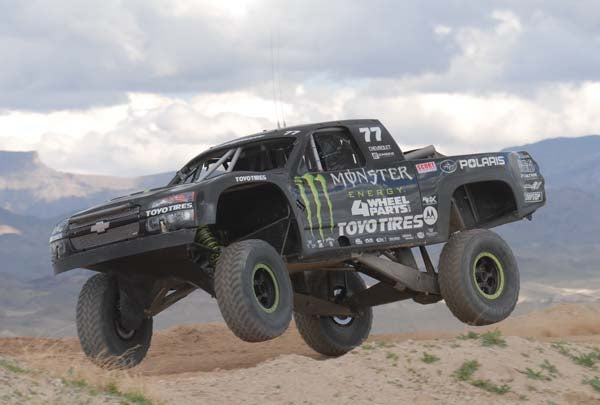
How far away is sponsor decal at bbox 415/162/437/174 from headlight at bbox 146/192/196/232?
3.17 metres

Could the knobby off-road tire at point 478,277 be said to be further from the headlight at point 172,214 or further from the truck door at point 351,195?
the headlight at point 172,214

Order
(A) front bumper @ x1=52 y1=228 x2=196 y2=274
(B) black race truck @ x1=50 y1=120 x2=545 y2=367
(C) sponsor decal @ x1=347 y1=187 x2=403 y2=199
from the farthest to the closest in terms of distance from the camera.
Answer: (C) sponsor decal @ x1=347 y1=187 x2=403 y2=199
(B) black race truck @ x1=50 y1=120 x2=545 y2=367
(A) front bumper @ x1=52 y1=228 x2=196 y2=274

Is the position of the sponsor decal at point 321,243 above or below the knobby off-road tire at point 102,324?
above

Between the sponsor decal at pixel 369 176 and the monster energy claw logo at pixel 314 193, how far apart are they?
0.19 m

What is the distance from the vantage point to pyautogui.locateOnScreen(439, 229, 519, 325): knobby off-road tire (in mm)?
11328

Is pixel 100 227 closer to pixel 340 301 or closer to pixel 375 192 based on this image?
pixel 375 192

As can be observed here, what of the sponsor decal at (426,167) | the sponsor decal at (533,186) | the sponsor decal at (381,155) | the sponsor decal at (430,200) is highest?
the sponsor decal at (381,155)

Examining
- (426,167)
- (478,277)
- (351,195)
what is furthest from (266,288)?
(478,277)

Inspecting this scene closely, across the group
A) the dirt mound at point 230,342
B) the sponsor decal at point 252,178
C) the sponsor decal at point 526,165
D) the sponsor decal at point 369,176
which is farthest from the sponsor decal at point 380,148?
the dirt mound at point 230,342

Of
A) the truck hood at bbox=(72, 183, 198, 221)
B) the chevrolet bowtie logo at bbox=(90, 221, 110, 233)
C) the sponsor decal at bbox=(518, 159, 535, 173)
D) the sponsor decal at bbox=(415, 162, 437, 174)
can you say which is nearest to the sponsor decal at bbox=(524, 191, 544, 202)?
the sponsor decal at bbox=(518, 159, 535, 173)

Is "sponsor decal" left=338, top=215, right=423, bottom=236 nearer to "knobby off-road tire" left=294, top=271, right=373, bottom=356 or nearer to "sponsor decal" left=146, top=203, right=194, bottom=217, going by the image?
"knobby off-road tire" left=294, top=271, right=373, bottom=356

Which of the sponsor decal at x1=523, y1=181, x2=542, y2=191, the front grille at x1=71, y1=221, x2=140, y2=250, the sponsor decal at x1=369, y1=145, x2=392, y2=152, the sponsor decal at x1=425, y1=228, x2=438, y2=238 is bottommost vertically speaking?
the sponsor decal at x1=425, y1=228, x2=438, y2=238

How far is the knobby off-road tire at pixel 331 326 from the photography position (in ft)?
41.5

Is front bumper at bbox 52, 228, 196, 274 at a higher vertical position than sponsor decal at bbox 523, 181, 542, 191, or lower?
lower
